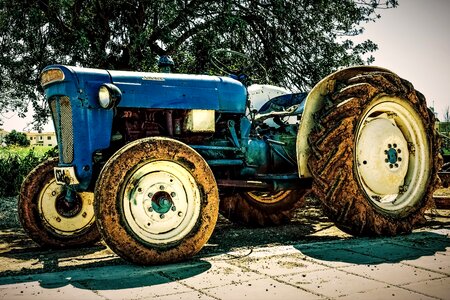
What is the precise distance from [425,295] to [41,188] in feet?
12.9

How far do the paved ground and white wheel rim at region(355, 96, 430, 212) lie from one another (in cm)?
60

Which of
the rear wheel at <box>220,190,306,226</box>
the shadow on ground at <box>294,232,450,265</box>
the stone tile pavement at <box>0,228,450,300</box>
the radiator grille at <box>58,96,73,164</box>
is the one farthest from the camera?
the rear wheel at <box>220,190,306,226</box>

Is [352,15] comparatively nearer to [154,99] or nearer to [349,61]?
[349,61]

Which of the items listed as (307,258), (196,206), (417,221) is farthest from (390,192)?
(196,206)

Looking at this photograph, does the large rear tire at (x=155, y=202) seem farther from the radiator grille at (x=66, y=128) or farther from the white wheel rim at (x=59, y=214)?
the white wheel rim at (x=59, y=214)

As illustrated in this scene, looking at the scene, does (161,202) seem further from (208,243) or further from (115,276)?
(208,243)

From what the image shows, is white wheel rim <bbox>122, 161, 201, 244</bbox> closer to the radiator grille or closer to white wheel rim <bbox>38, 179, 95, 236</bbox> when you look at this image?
the radiator grille

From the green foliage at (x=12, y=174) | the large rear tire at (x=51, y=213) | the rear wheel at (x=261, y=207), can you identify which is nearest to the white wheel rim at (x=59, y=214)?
the large rear tire at (x=51, y=213)

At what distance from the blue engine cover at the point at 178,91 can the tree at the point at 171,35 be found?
15.9ft

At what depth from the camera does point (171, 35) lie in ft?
34.7

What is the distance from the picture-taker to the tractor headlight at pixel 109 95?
4238 mm

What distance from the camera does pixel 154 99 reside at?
4648mm

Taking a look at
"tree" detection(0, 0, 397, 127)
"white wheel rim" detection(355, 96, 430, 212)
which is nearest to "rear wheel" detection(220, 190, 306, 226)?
"white wheel rim" detection(355, 96, 430, 212)

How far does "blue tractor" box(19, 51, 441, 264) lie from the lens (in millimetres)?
3957
